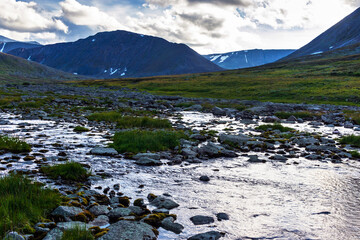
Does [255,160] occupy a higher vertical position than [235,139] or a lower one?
lower

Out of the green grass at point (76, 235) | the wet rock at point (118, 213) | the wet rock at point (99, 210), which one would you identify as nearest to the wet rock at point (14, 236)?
the green grass at point (76, 235)

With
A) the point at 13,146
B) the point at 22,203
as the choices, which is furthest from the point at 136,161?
the point at 22,203

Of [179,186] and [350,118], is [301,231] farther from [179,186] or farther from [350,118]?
[350,118]

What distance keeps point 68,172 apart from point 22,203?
11.5 feet

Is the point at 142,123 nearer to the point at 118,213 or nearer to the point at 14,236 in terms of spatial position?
the point at 118,213

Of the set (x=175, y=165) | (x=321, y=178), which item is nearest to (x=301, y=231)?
(x=321, y=178)

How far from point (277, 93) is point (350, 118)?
30106 mm

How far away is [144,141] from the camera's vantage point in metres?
15.5

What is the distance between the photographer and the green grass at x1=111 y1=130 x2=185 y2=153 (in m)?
14.9

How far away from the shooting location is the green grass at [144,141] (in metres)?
14.9

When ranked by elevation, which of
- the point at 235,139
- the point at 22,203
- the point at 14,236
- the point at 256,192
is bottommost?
the point at 256,192

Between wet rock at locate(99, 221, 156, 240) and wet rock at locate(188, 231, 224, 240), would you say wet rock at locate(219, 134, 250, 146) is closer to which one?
wet rock at locate(188, 231, 224, 240)

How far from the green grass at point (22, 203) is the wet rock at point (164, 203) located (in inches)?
109

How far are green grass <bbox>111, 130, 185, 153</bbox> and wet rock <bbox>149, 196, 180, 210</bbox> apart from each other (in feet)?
21.1
